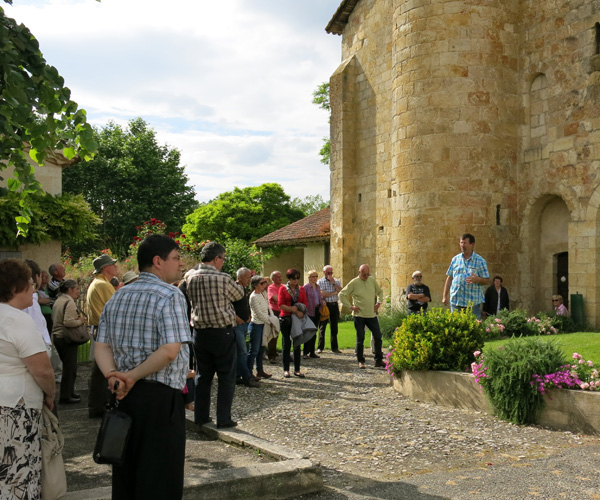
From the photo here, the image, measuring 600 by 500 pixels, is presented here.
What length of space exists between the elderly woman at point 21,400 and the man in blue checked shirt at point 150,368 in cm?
47

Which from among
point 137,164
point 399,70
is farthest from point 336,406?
point 137,164

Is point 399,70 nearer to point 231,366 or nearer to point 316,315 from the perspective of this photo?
point 316,315

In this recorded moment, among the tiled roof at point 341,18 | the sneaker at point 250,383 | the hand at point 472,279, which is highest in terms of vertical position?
the tiled roof at point 341,18

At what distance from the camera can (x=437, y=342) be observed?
8828 millimetres

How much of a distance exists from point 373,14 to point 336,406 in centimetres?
1589

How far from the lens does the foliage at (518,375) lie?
7.16 metres

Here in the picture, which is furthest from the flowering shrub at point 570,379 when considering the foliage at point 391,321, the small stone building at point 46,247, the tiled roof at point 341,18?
the tiled roof at point 341,18

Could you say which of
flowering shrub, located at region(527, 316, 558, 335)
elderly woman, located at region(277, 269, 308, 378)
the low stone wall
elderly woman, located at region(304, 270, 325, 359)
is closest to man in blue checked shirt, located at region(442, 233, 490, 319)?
the low stone wall

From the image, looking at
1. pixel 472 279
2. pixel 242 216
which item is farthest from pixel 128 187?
pixel 472 279

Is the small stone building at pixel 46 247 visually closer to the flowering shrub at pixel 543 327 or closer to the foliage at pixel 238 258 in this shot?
the flowering shrub at pixel 543 327

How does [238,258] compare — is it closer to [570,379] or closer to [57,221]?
[57,221]

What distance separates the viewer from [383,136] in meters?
20.0

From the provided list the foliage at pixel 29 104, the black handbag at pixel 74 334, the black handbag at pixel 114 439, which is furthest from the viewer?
the black handbag at pixel 74 334

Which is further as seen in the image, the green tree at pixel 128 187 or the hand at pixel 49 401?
the green tree at pixel 128 187
